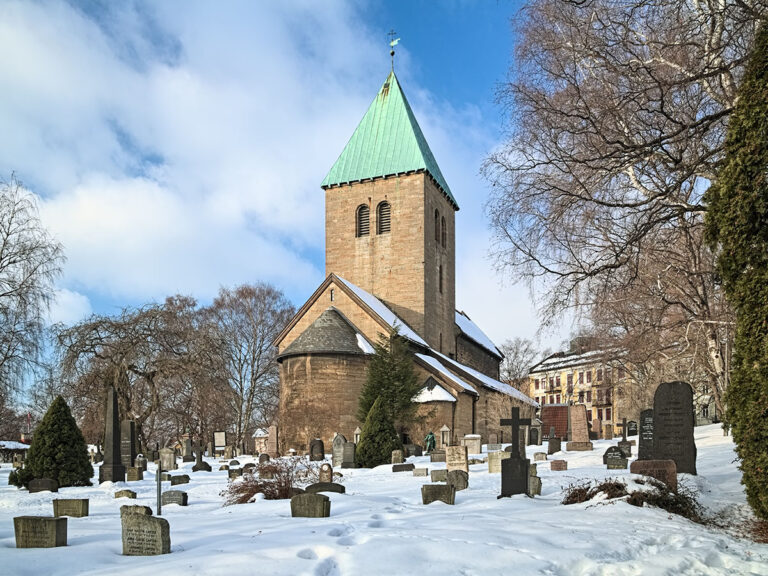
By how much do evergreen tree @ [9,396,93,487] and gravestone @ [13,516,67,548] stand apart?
10248 mm

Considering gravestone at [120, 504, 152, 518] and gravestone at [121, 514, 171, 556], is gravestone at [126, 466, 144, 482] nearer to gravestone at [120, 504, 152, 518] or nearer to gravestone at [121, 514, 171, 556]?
gravestone at [120, 504, 152, 518]

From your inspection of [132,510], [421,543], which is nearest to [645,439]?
[421,543]

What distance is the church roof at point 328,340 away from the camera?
30500 mm

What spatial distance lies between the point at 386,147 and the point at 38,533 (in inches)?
1349

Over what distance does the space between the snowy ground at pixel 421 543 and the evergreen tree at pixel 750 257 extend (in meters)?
1.09

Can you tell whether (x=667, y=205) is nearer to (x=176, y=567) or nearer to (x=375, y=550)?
(x=375, y=550)

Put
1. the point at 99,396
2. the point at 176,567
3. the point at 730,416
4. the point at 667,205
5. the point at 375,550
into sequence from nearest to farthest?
the point at 176,567 → the point at 375,550 → the point at 730,416 → the point at 667,205 → the point at 99,396

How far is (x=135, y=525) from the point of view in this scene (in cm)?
644

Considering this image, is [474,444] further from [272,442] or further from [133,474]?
[272,442]

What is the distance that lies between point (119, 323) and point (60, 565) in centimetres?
2343

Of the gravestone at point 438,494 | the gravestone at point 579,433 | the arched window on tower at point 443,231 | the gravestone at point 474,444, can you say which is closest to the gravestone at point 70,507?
the gravestone at point 438,494

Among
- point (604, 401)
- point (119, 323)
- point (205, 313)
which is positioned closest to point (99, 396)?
point (119, 323)

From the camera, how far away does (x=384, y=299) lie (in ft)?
124

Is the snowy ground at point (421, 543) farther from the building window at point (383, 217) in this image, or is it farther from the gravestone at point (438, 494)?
the building window at point (383, 217)
